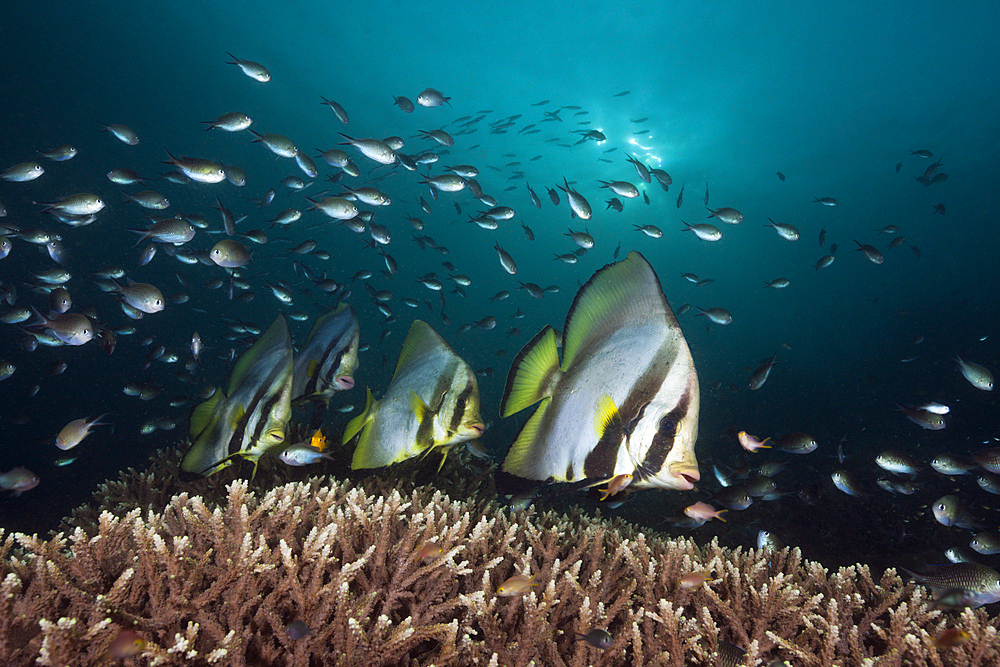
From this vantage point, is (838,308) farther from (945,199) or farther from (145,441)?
(145,441)

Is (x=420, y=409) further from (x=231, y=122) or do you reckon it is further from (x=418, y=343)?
(x=231, y=122)

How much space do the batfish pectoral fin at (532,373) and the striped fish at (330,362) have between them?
1669 millimetres

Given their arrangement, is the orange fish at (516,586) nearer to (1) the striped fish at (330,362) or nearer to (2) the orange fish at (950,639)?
(1) the striped fish at (330,362)

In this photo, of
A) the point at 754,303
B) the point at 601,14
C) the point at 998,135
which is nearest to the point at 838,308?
the point at 754,303

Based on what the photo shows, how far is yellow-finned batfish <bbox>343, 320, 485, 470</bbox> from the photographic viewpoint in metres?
2.25

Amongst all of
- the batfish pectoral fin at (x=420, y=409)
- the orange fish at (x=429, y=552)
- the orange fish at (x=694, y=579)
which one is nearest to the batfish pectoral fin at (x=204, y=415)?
the batfish pectoral fin at (x=420, y=409)

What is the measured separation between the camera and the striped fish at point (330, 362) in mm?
3021

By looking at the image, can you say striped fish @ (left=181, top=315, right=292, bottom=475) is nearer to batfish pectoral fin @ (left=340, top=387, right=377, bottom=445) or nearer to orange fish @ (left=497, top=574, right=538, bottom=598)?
batfish pectoral fin @ (left=340, top=387, right=377, bottom=445)

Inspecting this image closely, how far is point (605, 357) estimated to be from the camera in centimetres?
160

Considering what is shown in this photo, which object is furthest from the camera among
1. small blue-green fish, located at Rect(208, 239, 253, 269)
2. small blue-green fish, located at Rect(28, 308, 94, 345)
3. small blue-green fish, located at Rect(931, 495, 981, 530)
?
small blue-green fish, located at Rect(208, 239, 253, 269)

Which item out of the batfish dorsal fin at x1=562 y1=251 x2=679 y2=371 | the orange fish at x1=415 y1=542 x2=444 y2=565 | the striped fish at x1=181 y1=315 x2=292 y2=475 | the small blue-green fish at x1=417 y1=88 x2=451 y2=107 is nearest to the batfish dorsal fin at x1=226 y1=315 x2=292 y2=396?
the striped fish at x1=181 y1=315 x2=292 y2=475

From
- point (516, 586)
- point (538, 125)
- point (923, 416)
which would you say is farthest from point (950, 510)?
point (538, 125)

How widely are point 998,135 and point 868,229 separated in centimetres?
2338

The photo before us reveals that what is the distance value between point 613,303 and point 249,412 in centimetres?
204
